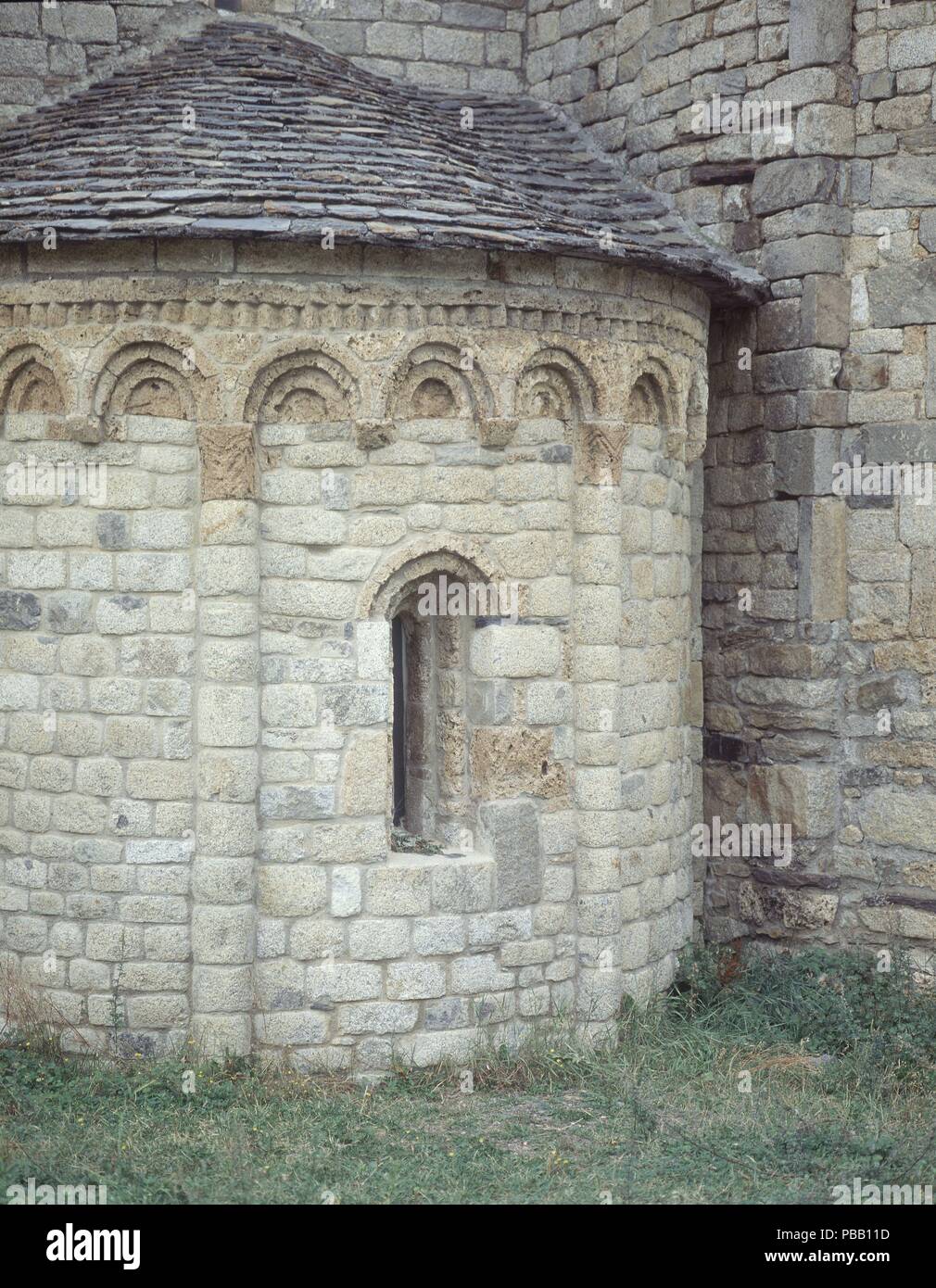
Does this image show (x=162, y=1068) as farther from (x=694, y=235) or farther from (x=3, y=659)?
(x=694, y=235)

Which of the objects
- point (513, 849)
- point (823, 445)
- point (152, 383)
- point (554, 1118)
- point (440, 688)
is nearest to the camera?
→ point (554, 1118)

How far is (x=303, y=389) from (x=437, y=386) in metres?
0.67

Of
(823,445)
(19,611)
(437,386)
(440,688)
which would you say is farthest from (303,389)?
(823,445)

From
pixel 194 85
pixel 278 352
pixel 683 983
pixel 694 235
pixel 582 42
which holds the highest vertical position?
pixel 582 42

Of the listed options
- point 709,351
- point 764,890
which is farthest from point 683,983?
point 709,351

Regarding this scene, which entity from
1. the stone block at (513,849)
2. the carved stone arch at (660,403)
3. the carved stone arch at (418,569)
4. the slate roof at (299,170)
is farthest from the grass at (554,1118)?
the slate roof at (299,170)

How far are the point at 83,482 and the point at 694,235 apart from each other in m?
3.88

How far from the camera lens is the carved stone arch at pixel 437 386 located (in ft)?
23.3

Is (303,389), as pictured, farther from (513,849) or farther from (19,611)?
(513,849)

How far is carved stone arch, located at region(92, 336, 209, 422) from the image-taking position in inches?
273

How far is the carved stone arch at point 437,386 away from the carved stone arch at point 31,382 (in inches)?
63.7

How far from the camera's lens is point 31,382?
720cm

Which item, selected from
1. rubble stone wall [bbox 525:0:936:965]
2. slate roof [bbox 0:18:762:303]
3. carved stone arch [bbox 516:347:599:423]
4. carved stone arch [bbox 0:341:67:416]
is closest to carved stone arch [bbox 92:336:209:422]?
carved stone arch [bbox 0:341:67:416]

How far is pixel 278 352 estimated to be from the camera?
6.93 meters
